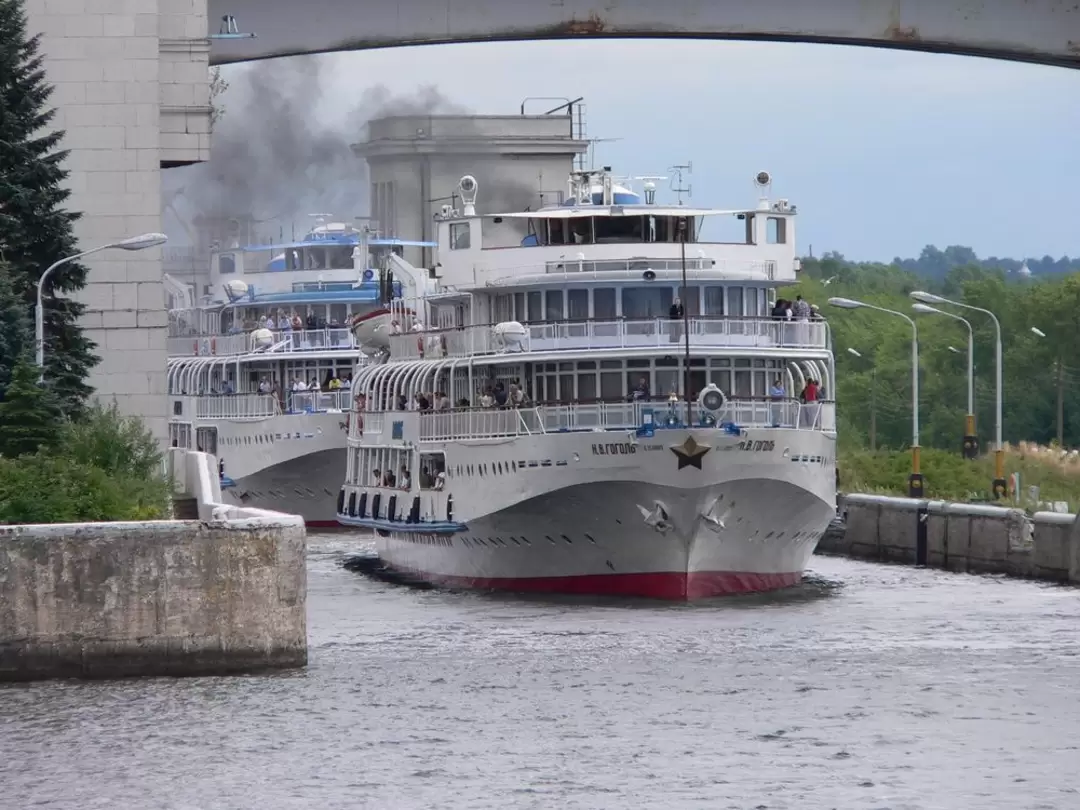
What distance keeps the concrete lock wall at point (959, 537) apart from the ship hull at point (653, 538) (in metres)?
5.49

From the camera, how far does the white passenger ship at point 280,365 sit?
78.8m

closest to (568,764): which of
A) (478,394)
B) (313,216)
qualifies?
(478,394)

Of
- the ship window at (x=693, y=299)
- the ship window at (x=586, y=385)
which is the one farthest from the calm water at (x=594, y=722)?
the ship window at (x=693, y=299)

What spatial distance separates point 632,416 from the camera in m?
50.3

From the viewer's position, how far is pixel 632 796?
30.6m

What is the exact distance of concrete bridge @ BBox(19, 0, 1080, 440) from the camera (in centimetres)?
4947

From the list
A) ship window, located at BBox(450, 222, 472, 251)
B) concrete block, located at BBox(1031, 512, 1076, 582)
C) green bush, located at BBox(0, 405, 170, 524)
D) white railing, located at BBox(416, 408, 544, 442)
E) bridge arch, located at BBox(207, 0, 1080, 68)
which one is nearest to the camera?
green bush, located at BBox(0, 405, 170, 524)

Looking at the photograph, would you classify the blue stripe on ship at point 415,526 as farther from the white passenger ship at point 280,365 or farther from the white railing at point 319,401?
the white railing at point 319,401

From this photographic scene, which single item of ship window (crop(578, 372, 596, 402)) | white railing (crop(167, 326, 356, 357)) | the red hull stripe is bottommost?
the red hull stripe

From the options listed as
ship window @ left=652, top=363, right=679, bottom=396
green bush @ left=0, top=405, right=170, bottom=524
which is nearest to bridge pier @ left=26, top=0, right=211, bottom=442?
green bush @ left=0, top=405, right=170, bottom=524

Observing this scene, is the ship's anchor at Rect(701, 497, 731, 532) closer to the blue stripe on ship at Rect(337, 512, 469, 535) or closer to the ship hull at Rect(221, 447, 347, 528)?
the blue stripe on ship at Rect(337, 512, 469, 535)

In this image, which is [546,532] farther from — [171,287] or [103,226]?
[171,287]

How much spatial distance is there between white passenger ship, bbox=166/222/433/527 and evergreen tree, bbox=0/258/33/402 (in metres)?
28.0

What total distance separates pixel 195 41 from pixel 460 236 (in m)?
6.96
